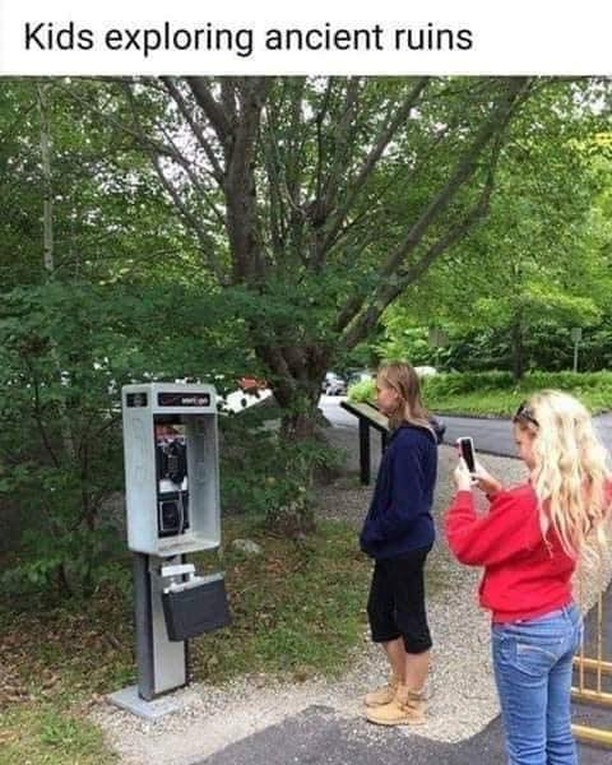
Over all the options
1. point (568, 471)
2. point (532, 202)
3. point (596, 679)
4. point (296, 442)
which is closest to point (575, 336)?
point (532, 202)

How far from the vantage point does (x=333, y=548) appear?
23.6 feet

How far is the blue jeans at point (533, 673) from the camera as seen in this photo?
2662 millimetres

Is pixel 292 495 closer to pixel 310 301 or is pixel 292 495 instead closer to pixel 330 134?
pixel 310 301

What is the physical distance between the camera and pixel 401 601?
396 cm

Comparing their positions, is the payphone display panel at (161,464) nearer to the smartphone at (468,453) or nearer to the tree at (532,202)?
the smartphone at (468,453)

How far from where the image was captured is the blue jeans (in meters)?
2.66

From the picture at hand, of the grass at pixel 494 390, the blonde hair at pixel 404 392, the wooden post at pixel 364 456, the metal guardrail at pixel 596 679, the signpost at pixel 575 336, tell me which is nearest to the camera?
the metal guardrail at pixel 596 679

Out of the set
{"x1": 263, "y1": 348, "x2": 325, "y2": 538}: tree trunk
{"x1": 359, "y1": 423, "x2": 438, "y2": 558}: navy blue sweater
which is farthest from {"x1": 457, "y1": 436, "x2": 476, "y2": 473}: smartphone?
{"x1": 263, "y1": 348, "x2": 325, "y2": 538}: tree trunk

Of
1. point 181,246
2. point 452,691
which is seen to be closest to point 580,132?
point 181,246

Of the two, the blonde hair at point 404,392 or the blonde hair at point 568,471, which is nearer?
the blonde hair at point 568,471

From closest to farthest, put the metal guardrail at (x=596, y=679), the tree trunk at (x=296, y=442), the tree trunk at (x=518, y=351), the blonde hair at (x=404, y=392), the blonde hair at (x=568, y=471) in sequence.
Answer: the blonde hair at (x=568, y=471), the metal guardrail at (x=596, y=679), the blonde hair at (x=404, y=392), the tree trunk at (x=296, y=442), the tree trunk at (x=518, y=351)

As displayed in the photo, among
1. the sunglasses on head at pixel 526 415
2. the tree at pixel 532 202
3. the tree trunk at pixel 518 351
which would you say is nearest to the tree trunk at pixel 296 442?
the sunglasses on head at pixel 526 415

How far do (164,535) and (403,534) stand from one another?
3.80 feet

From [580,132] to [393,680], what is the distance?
5.73 meters
